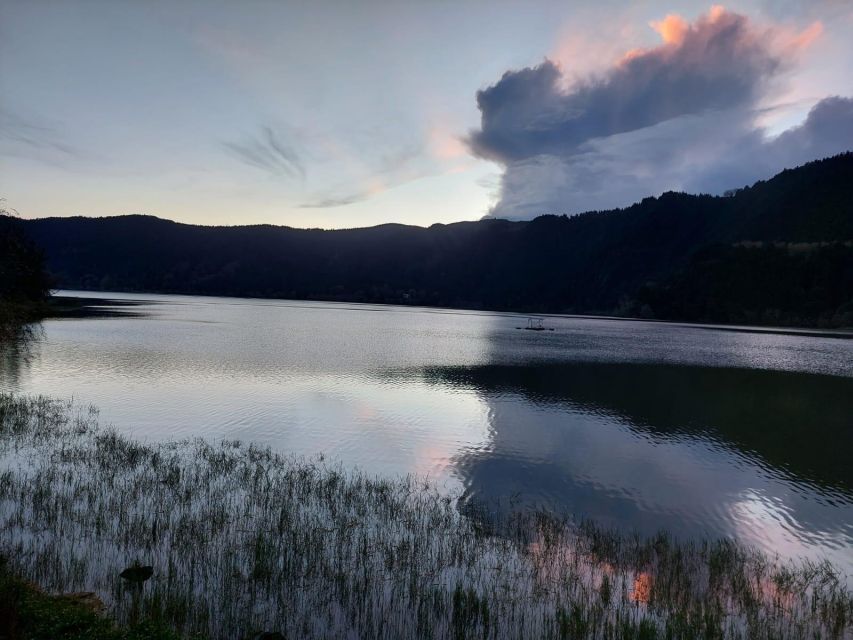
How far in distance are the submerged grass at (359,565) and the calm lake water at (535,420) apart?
2.70 m

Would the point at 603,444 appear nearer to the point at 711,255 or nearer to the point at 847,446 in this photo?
the point at 847,446

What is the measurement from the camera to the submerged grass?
8.73m

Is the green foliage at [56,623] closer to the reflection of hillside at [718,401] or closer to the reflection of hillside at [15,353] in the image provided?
the reflection of hillside at [718,401]

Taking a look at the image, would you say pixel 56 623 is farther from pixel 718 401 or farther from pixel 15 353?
pixel 15 353

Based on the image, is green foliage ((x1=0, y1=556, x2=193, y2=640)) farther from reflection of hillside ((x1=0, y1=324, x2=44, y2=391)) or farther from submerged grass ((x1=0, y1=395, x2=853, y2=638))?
reflection of hillside ((x1=0, y1=324, x2=44, y2=391))

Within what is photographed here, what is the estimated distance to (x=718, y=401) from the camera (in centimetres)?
3606

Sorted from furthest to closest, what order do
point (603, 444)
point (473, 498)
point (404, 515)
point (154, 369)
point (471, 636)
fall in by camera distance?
point (154, 369)
point (603, 444)
point (473, 498)
point (404, 515)
point (471, 636)

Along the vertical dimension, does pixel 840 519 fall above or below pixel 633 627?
below

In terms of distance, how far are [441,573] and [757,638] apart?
581 centimetres

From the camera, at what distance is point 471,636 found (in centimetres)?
844

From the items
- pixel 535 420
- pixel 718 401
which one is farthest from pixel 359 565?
pixel 718 401

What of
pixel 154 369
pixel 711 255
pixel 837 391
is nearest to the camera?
pixel 154 369

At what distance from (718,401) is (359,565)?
111 feet

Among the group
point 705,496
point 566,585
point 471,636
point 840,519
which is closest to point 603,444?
point 705,496
